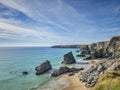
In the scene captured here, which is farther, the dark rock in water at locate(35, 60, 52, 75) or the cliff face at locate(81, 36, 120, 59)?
the cliff face at locate(81, 36, 120, 59)

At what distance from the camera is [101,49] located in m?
94.1

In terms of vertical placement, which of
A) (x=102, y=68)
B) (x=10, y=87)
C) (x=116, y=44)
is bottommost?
(x=10, y=87)

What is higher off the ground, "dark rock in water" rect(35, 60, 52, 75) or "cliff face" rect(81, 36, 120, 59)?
"cliff face" rect(81, 36, 120, 59)

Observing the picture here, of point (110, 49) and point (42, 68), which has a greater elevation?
point (110, 49)

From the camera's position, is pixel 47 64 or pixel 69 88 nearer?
pixel 69 88

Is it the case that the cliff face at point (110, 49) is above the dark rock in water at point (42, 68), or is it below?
above

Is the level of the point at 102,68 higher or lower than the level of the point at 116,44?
lower

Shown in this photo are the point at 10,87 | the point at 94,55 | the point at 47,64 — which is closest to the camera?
the point at 10,87

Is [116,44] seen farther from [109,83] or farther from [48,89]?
[109,83]

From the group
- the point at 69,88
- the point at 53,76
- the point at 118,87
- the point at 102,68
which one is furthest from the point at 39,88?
the point at 118,87

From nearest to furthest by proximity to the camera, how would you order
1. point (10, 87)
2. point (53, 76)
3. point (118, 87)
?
point (118, 87) → point (10, 87) → point (53, 76)

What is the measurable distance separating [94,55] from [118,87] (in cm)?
7757

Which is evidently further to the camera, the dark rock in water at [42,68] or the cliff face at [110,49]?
the cliff face at [110,49]

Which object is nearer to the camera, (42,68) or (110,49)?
(42,68)
